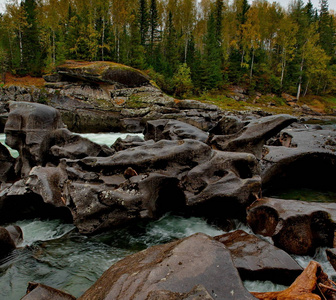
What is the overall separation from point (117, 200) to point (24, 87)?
99.9ft

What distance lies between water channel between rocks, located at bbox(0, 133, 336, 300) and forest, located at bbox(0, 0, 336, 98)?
114 ft

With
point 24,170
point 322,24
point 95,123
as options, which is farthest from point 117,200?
point 322,24

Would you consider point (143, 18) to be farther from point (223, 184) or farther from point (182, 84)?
point (223, 184)

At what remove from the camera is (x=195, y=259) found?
2719 millimetres

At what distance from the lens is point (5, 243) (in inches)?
161

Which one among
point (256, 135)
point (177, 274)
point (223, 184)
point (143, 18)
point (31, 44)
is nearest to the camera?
point (177, 274)

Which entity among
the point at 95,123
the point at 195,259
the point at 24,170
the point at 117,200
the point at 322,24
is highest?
the point at 322,24

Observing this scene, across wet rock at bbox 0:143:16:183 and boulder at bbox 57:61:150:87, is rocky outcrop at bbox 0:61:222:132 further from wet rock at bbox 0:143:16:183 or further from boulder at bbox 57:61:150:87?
wet rock at bbox 0:143:16:183

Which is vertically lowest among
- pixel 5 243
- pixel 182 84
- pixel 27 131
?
pixel 5 243

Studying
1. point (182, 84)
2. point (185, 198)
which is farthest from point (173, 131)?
point (182, 84)

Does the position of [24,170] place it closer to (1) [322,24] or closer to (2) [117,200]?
(2) [117,200]

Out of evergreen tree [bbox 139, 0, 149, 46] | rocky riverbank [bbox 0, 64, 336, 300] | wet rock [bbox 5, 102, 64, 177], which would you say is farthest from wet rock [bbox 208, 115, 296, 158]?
evergreen tree [bbox 139, 0, 149, 46]

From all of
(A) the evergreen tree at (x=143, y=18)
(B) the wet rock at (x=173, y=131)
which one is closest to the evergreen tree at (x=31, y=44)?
(A) the evergreen tree at (x=143, y=18)

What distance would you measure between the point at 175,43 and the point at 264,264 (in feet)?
155
